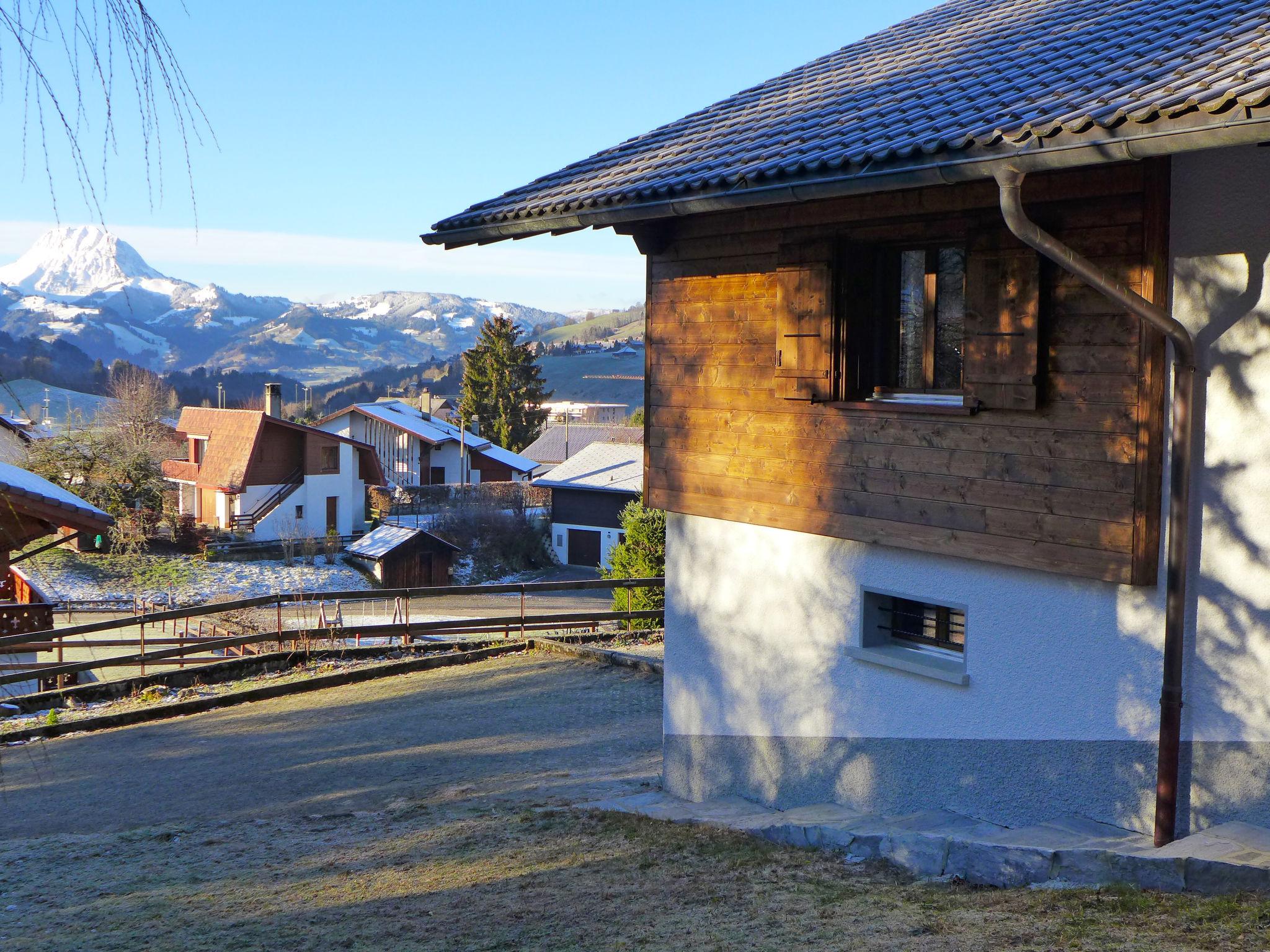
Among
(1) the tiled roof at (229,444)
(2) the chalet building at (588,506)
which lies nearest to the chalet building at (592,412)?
(1) the tiled roof at (229,444)

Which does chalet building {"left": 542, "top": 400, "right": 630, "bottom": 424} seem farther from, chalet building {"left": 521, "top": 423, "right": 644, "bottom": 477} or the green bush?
the green bush

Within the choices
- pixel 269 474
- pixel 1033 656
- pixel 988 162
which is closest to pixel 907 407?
pixel 1033 656

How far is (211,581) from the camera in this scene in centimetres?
3572

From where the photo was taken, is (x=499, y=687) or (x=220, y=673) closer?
(x=499, y=687)

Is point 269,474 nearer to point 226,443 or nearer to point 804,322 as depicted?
point 226,443

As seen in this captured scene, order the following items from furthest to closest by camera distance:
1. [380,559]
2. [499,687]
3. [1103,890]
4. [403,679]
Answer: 1. [380,559]
2. [403,679]
3. [499,687]
4. [1103,890]

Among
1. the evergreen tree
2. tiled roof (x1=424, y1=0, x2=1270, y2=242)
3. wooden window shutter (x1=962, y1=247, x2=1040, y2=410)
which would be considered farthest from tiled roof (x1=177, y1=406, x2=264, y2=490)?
wooden window shutter (x1=962, y1=247, x2=1040, y2=410)

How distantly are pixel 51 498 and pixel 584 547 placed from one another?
34384 millimetres

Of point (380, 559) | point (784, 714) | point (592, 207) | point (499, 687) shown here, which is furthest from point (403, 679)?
point (380, 559)

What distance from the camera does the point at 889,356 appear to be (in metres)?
6.49

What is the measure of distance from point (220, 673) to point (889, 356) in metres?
10.7

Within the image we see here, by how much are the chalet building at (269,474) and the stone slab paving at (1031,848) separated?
128 feet

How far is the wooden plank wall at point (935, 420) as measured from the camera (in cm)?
507

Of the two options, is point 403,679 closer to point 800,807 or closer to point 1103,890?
point 800,807
